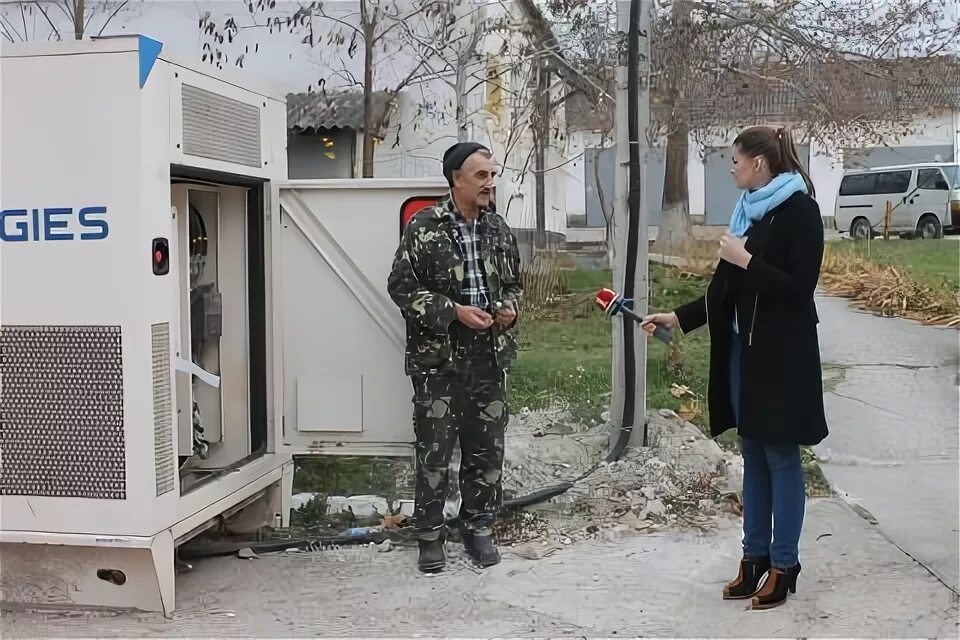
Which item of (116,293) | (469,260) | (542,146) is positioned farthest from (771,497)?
(542,146)

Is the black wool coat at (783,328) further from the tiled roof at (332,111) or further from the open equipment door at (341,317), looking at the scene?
the tiled roof at (332,111)

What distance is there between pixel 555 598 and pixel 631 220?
227 cm

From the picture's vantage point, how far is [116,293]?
3.18m

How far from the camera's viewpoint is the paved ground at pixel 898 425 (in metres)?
4.24

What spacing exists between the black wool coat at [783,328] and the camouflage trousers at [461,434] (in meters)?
1.02

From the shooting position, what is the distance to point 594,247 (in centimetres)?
619

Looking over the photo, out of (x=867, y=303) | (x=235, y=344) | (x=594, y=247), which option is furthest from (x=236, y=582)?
(x=867, y=303)

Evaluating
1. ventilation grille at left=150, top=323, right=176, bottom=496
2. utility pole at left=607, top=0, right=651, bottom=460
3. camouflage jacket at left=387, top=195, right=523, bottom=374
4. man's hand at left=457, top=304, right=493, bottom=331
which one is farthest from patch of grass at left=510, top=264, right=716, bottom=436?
ventilation grille at left=150, top=323, right=176, bottom=496

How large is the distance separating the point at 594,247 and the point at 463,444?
2634 millimetres

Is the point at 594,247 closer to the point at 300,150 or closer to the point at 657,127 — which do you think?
the point at 657,127

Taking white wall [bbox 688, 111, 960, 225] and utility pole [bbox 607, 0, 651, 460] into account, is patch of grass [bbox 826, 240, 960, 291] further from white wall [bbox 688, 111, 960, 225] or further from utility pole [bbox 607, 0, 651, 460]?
utility pole [bbox 607, 0, 651, 460]

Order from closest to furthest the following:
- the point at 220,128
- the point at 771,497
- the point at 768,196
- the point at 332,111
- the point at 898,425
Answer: the point at 768,196, the point at 771,497, the point at 220,128, the point at 898,425, the point at 332,111

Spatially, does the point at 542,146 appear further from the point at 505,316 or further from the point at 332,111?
the point at 505,316

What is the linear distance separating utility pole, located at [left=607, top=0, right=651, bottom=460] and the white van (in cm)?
194
